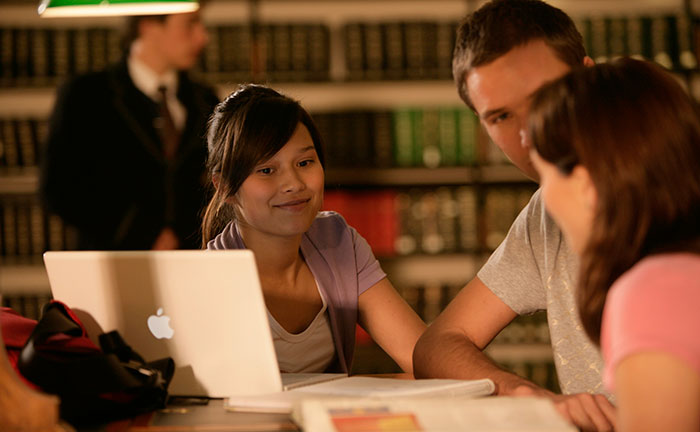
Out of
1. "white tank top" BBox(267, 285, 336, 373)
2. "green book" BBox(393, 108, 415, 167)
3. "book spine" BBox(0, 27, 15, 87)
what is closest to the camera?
"white tank top" BBox(267, 285, 336, 373)

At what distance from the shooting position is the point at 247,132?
166 cm

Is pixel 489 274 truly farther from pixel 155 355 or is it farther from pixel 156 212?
pixel 156 212

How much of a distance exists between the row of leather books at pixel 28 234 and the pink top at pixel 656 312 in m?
2.80

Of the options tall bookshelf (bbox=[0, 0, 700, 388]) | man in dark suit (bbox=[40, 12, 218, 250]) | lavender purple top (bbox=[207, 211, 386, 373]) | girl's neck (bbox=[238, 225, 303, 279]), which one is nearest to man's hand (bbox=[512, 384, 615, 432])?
lavender purple top (bbox=[207, 211, 386, 373])

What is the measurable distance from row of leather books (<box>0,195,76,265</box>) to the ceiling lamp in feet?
5.38

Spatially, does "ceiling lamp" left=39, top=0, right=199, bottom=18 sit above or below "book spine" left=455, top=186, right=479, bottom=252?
above

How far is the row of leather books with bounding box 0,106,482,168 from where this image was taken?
10.7 ft

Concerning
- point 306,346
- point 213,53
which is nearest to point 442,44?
point 213,53

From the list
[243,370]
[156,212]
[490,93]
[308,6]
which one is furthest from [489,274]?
[308,6]

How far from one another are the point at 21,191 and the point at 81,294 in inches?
90.5

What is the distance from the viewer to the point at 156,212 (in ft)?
8.93

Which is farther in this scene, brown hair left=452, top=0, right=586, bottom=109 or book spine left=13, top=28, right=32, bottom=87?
book spine left=13, top=28, right=32, bottom=87

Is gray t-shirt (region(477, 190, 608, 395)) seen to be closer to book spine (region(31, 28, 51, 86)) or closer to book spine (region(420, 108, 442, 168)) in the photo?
book spine (region(420, 108, 442, 168))

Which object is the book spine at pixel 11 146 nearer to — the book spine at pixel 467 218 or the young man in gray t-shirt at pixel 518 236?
the book spine at pixel 467 218
